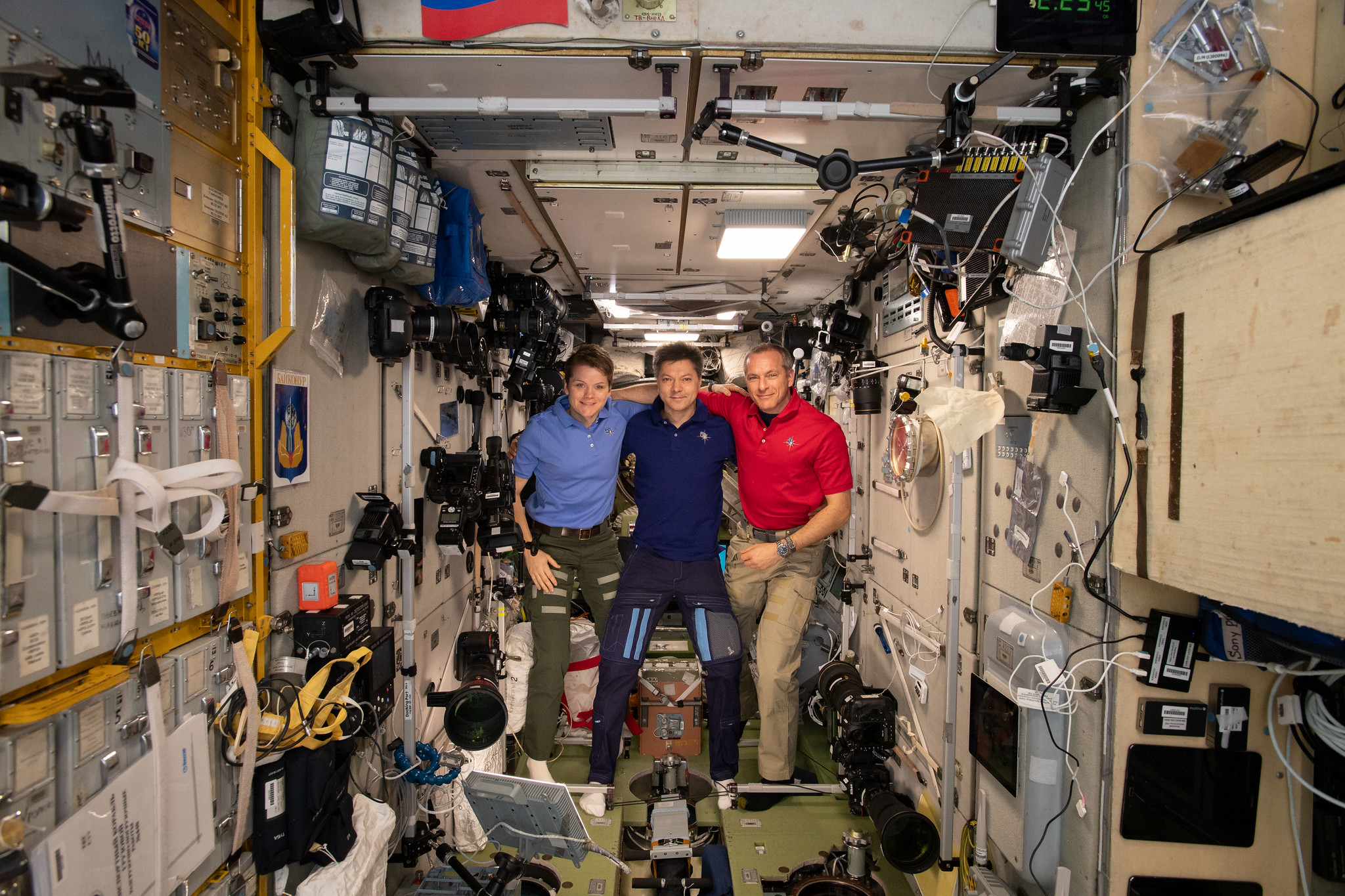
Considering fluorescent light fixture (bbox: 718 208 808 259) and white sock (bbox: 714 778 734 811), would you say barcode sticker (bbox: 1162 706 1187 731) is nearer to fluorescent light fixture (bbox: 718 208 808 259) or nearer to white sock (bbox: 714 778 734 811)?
white sock (bbox: 714 778 734 811)

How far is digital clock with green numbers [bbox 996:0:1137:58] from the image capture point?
218 cm

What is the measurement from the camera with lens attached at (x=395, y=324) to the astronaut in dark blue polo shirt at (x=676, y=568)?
1.37m

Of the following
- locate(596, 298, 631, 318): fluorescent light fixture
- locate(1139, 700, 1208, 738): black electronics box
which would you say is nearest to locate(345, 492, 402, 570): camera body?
locate(1139, 700, 1208, 738): black electronics box

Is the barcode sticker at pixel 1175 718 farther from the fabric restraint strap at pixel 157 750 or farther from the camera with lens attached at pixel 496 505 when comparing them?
the fabric restraint strap at pixel 157 750

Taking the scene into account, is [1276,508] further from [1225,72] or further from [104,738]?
[104,738]

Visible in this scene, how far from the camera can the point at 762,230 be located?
12.5 feet

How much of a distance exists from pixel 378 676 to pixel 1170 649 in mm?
3077

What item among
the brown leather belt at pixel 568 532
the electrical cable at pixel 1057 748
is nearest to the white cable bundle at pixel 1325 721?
the electrical cable at pixel 1057 748

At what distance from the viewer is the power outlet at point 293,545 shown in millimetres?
2305

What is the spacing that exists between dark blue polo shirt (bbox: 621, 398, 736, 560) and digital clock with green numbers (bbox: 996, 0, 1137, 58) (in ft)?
8.09

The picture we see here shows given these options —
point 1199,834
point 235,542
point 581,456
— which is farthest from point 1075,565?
point 235,542

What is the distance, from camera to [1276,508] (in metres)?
1.60

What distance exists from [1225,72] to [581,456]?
338 cm

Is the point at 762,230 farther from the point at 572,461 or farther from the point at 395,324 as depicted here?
the point at 395,324
